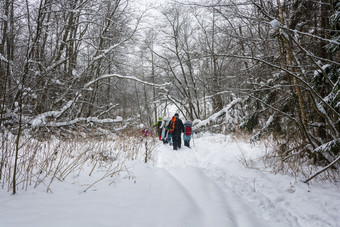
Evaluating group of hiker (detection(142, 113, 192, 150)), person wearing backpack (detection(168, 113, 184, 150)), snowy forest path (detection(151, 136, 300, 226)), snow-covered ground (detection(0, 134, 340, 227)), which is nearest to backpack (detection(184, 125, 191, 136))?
group of hiker (detection(142, 113, 192, 150))

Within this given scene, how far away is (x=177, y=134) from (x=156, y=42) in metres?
9.33

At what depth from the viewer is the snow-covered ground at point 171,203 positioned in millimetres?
1604

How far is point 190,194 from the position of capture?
8.64ft

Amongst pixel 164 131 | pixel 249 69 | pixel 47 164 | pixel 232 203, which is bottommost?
pixel 232 203

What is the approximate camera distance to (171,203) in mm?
2176

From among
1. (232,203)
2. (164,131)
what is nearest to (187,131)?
(164,131)

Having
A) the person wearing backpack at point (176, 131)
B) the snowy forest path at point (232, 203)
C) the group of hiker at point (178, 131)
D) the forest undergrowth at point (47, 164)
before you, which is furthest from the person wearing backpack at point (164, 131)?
the snowy forest path at point (232, 203)

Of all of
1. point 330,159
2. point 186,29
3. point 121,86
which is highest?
point 186,29

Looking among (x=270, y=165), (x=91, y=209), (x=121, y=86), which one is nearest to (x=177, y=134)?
(x=121, y=86)

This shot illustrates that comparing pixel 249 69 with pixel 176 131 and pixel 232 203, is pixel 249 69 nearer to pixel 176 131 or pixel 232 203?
pixel 232 203

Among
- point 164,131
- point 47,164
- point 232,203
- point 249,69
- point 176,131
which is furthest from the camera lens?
point 164,131

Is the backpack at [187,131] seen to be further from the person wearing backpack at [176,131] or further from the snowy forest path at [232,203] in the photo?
the snowy forest path at [232,203]

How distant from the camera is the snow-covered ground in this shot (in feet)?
5.26

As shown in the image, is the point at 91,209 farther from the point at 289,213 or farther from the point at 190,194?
the point at 289,213
